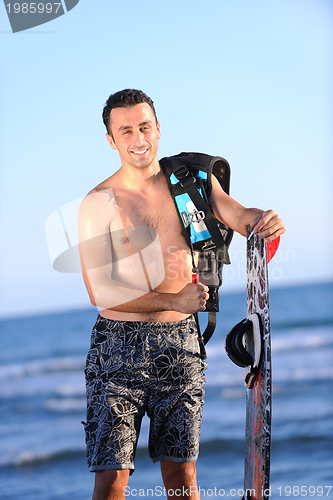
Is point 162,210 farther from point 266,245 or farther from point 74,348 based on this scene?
point 74,348

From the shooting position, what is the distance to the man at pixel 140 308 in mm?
2484

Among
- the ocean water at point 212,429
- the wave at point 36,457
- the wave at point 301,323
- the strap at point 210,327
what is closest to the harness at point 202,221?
the strap at point 210,327

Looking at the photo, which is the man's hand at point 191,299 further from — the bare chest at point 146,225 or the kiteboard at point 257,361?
the bare chest at point 146,225

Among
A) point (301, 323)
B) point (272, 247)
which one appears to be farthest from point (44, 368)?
point (272, 247)

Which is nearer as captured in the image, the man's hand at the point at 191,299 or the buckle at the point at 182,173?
the man's hand at the point at 191,299

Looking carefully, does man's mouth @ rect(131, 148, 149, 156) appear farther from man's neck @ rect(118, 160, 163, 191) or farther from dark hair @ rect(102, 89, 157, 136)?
dark hair @ rect(102, 89, 157, 136)

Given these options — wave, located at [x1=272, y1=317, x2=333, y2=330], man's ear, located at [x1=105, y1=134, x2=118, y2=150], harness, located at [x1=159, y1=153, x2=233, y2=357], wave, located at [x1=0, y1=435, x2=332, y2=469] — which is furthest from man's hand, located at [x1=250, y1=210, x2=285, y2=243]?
wave, located at [x1=272, y1=317, x2=333, y2=330]

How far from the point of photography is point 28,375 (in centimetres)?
1198

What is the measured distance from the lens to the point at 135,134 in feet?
8.79

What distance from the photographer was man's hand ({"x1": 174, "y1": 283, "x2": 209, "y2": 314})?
2.40 m

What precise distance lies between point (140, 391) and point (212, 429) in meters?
4.42

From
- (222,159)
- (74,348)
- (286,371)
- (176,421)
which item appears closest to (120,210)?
(222,159)

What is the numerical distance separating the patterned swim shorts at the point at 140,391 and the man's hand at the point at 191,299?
0.29m

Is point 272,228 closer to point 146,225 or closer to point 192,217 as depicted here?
point 192,217
